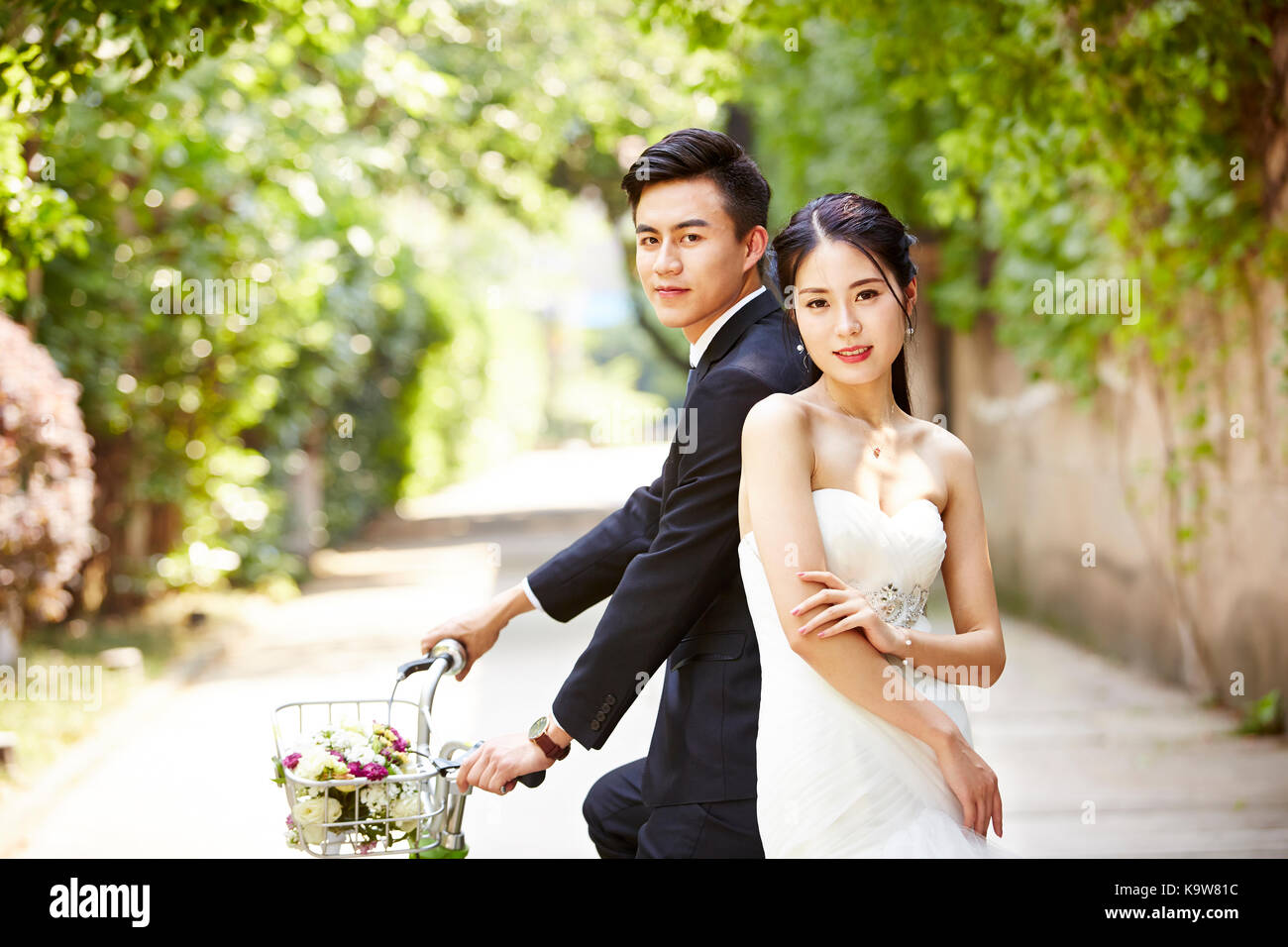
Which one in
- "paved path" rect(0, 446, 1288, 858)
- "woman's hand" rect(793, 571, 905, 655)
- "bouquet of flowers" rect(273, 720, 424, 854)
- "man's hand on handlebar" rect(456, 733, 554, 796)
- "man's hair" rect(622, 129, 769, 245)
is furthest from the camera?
"paved path" rect(0, 446, 1288, 858)

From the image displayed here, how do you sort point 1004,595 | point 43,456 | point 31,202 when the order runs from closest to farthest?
point 31,202 < point 43,456 < point 1004,595

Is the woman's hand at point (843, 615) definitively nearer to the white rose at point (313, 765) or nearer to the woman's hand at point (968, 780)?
the woman's hand at point (968, 780)

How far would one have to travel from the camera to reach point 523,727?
8.71 meters

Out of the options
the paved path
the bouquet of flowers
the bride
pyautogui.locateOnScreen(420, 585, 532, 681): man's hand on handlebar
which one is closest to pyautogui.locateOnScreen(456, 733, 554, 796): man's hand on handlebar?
the bouquet of flowers

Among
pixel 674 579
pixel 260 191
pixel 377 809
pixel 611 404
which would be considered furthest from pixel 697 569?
pixel 611 404

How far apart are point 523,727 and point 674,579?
20.3 ft

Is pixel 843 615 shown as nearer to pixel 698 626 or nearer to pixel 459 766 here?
pixel 698 626

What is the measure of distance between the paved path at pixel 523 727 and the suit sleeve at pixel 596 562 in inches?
120

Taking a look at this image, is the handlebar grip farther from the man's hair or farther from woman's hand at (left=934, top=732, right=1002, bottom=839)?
the man's hair

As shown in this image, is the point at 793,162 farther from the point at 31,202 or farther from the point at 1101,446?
the point at 31,202

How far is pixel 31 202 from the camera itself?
4.60 meters

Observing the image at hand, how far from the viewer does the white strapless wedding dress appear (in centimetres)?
250
